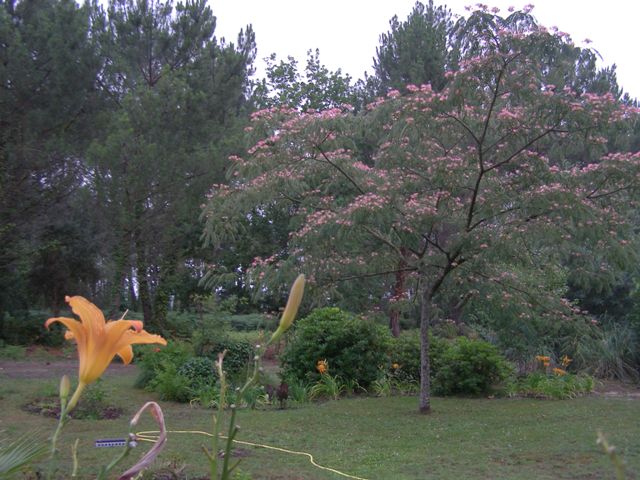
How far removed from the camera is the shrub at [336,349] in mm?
12133

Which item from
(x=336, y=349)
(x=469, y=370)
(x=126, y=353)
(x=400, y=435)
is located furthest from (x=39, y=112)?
(x=126, y=353)

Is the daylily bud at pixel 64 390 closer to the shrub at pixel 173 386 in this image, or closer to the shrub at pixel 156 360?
the shrub at pixel 173 386

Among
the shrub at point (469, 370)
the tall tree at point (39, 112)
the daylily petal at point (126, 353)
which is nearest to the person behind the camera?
the daylily petal at point (126, 353)

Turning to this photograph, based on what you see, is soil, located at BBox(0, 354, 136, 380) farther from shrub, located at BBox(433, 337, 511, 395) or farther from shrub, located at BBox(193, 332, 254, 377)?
shrub, located at BBox(433, 337, 511, 395)

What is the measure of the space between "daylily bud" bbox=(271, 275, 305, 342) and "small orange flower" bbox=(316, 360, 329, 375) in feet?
35.3

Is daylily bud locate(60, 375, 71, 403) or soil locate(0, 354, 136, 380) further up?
daylily bud locate(60, 375, 71, 403)

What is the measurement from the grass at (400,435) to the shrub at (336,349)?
2.51 feet

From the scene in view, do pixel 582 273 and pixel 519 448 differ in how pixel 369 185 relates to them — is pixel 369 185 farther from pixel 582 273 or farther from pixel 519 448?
pixel 519 448

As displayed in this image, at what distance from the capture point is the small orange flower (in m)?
11.8

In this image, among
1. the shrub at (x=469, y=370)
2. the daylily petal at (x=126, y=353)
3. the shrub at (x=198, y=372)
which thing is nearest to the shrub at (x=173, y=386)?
the shrub at (x=198, y=372)

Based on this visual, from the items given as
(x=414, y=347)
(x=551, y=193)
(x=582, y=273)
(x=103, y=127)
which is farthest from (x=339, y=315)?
(x=103, y=127)

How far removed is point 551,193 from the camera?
798cm

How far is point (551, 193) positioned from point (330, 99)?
2203 centimetres

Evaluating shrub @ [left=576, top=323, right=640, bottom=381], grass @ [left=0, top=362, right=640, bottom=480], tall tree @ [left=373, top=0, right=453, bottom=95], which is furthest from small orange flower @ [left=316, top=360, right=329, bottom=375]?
tall tree @ [left=373, top=0, right=453, bottom=95]
